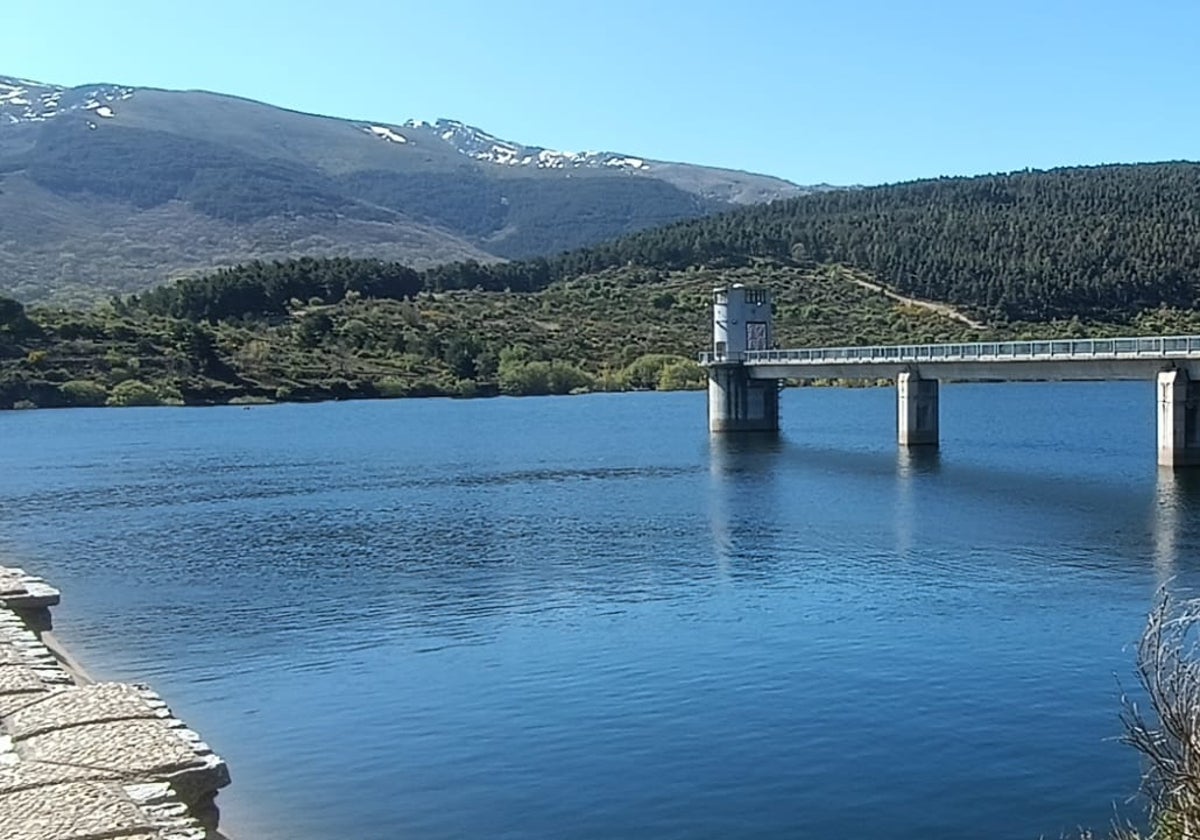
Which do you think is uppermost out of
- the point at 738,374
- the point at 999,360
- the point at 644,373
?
the point at 999,360

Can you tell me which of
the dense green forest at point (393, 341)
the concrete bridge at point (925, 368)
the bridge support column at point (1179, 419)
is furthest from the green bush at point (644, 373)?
the bridge support column at point (1179, 419)

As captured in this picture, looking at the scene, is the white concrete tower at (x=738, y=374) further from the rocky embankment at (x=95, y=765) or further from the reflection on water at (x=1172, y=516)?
the rocky embankment at (x=95, y=765)

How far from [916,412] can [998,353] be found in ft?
21.9

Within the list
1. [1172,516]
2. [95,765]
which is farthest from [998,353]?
[95,765]

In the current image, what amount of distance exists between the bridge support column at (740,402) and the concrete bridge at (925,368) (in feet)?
0.22

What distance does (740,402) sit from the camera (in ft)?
320

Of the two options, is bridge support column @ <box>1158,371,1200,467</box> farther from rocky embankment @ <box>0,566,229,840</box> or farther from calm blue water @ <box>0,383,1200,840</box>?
rocky embankment @ <box>0,566,229,840</box>

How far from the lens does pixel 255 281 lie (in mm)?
173125

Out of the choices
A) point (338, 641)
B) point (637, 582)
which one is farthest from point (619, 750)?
Result: point (637, 582)

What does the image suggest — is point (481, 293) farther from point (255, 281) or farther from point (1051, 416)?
point (1051, 416)

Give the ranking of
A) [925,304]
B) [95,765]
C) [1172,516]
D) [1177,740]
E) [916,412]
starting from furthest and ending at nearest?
[925,304]
[916,412]
[1172,516]
[95,765]
[1177,740]

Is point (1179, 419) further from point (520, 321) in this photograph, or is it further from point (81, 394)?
point (520, 321)

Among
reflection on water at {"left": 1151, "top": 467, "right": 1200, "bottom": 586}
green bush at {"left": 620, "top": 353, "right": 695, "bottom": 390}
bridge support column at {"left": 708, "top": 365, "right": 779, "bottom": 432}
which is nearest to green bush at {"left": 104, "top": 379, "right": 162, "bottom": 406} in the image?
green bush at {"left": 620, "top": 353, "right": 695, "bottom": 390}

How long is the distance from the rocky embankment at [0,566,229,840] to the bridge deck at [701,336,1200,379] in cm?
5091
